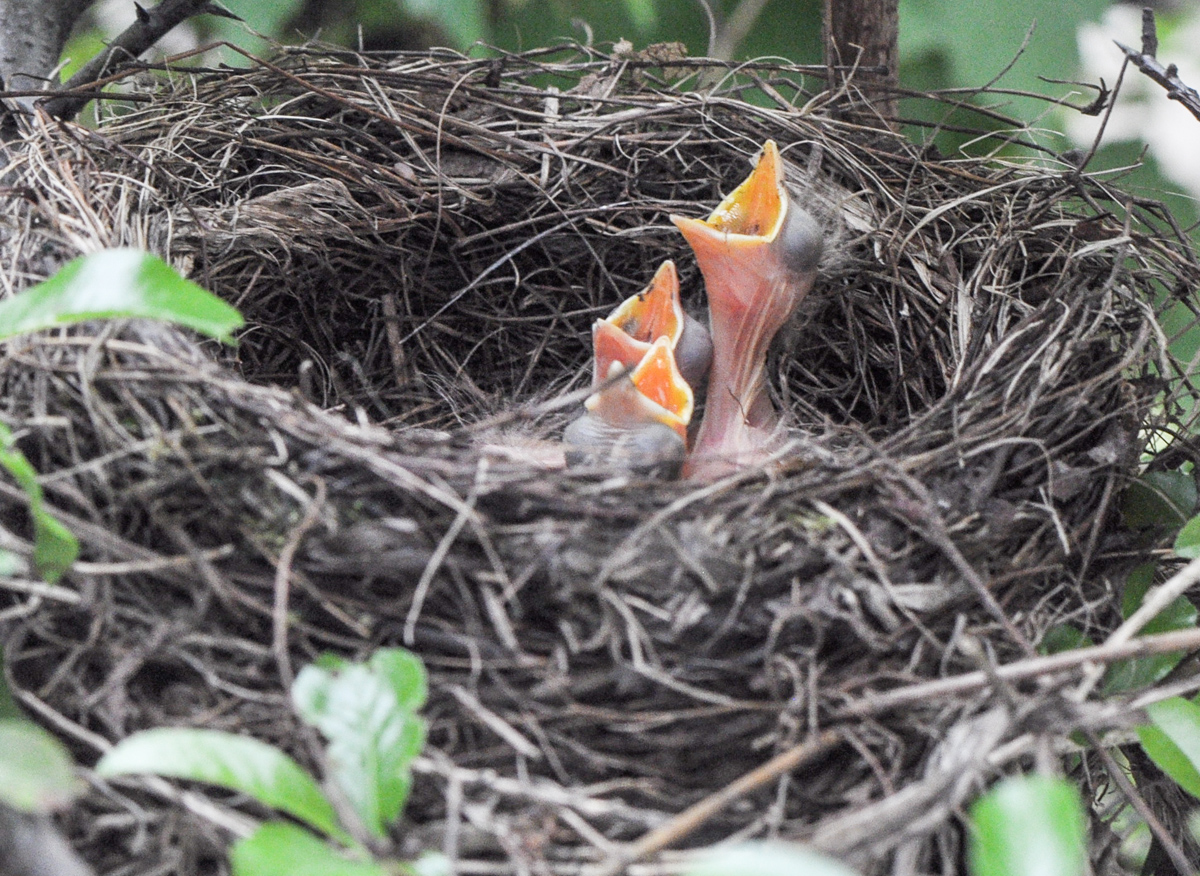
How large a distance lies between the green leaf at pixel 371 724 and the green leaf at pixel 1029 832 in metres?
0.36

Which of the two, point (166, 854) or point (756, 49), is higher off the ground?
point (756, 49)

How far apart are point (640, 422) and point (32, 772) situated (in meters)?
0.76

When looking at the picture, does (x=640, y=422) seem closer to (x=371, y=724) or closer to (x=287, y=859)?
(x=371, y=724)

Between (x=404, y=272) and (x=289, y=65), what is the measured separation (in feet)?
1.19

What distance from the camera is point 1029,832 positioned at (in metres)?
0.60

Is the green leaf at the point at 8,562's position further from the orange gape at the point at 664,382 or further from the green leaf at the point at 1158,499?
the green leaf at the point at 1158,499

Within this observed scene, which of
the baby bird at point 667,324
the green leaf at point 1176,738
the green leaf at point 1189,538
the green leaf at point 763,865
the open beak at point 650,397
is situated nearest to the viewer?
the green leaf at point 763,865

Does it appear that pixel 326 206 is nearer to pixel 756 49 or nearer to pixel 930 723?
pixel 756 49

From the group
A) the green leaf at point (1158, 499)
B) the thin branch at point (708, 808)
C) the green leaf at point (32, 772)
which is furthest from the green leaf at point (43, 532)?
the green leaf at point (1158, 499)

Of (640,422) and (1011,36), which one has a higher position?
(1011,36)

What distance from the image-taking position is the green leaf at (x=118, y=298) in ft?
2.62

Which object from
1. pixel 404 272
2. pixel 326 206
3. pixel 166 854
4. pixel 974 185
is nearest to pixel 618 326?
pixel 404 272

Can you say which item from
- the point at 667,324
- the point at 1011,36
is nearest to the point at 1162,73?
the point at 1011,36

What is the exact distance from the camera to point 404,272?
1611 mm
